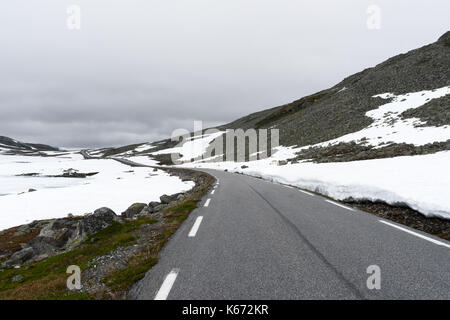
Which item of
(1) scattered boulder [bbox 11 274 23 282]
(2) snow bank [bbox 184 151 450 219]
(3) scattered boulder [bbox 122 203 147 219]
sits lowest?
(1) scattered boulder [bbox 11 274 23 282]

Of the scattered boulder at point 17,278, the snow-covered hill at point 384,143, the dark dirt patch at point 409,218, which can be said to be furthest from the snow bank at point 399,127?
the scattered boulder at point 17,278

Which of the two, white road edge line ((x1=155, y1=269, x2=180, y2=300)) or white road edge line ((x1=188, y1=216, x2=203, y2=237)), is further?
white road edge line ((x1=188, y1=216, x2=203, y2=237))

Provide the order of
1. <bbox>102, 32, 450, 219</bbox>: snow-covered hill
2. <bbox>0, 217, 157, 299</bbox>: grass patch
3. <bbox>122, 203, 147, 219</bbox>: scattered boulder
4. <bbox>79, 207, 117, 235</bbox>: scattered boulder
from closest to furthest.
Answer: <bbox>0, 217, 157, 299</bbox>: grass patch, <bbox>79, 207, 117, 235</bbox>: scattered boulder, <bbox>102, 32, 450, 219</bbox>: snow-covered hill, <bbox>122, 203, 147, 219</bbox>: scattered boulder

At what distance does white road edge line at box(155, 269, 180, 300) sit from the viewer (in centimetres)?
342

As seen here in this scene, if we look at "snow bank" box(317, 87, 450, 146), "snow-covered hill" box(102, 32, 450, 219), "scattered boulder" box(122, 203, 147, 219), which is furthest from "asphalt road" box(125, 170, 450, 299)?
"snow bank" box(317, 87, 450, 146)

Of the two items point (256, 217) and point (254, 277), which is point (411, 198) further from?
point (254, 277)

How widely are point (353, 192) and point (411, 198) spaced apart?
2.79 metres

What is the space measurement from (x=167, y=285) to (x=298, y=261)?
7.71 ft

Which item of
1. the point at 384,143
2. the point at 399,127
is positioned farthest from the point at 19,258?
the point at 399,127

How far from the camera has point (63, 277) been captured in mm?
4652

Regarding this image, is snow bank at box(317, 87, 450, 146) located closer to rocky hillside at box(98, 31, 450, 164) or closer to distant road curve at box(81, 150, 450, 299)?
rocky hillside at box(98, 31, 450, 164)

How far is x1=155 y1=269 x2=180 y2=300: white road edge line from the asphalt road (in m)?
0.02

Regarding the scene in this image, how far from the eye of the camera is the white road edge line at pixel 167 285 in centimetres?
342

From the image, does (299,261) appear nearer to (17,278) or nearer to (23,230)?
(17,278)
